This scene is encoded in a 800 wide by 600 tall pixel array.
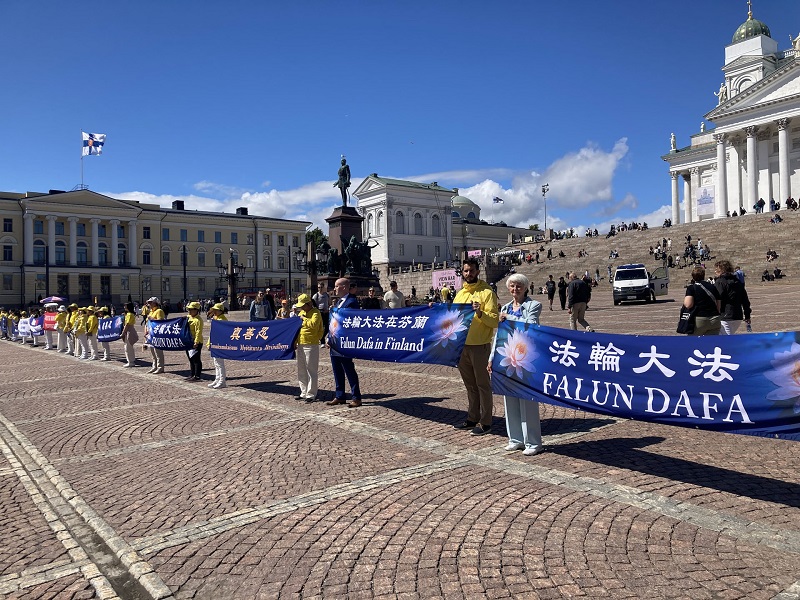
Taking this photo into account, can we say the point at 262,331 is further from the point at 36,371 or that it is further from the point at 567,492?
the point at 36,371

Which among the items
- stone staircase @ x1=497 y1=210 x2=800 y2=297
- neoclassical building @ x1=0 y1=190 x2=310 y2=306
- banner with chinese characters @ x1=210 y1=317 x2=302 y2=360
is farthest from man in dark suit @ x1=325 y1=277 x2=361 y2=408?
neoclassical building @ x1=0 y1=190 x2=310 y2=306

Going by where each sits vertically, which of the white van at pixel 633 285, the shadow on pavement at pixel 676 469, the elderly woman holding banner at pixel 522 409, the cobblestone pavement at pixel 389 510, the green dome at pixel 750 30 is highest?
the green dome at pixel 750 30

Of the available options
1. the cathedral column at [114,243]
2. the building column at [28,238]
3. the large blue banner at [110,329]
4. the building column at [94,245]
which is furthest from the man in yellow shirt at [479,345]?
the cathedral column at [114,243]

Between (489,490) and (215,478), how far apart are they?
2.61 metres

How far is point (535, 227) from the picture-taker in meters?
125

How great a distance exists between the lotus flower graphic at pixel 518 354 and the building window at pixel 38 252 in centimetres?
8438

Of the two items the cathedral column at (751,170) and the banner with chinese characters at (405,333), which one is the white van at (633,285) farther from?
the cathedral column at (751,170)

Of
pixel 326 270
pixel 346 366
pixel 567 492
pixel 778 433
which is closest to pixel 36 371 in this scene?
pixel 346 366

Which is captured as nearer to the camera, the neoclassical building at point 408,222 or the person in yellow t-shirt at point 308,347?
the person in yellow t-shirt at point 308,347

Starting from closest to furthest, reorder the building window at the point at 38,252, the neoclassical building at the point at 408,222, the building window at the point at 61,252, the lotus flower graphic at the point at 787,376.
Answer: the lotus flower graphic at the point at 787,376, the building window at the point at 38,252, the building window at the point at 61,252, the neoclassical building at the point at 408,222

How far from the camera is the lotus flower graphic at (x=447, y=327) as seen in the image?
7617 mm

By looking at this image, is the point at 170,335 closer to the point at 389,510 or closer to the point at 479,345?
the point at 479,345

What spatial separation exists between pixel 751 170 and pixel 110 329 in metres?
71.2

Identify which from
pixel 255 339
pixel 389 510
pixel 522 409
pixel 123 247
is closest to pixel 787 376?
pixel 522 409
